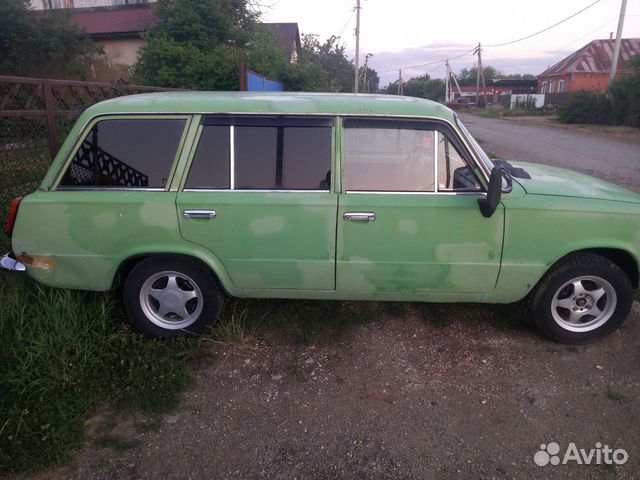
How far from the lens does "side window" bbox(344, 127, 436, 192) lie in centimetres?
338

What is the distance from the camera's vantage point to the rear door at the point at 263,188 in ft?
11.0

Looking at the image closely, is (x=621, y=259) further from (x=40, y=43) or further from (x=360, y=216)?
(x=40, y=43)

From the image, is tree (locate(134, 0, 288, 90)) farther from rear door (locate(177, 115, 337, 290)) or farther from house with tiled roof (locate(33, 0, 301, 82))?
rear door (locate(177, 115, 337, 290))

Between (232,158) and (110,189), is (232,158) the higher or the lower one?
the higher one

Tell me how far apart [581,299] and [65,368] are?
360 centimetres

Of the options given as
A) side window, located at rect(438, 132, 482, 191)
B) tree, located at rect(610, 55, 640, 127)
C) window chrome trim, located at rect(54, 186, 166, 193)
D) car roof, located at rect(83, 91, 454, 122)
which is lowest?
window chrome trim, located at rect(54, 186, 166, 193)

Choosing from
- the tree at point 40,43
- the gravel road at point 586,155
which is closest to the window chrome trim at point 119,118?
the gravel road at point 586,155

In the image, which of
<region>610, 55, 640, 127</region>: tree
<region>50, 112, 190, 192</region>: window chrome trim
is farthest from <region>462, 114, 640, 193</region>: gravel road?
<region>50, 112, 190, 192</region>: window chrome trim

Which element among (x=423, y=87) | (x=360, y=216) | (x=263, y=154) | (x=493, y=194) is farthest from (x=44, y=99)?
(x=423, y=87)

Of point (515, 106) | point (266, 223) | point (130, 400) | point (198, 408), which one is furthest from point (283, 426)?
point (515, 106)

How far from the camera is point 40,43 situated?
13789 mm

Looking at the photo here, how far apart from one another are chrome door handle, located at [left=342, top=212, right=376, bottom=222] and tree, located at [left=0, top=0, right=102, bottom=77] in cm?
1380

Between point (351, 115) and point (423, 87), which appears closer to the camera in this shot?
point (351, 115)

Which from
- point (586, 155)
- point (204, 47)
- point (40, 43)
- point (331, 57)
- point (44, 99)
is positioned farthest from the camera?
point (331, 57)
